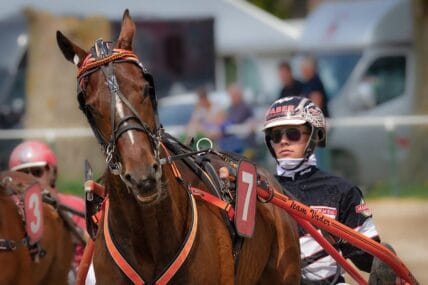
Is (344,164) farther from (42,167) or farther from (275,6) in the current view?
(275,6)

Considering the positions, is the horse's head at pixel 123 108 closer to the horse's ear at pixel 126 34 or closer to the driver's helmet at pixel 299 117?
the horse's ear at pixel 126 34

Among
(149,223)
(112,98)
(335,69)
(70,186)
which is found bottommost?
(70,186)

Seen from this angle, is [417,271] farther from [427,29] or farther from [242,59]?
[242,59]

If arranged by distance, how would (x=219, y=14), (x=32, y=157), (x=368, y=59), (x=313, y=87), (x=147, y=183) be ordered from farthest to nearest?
(x=219, y=14) → (x=368, y=59) → (x=313, y=87) → (x=32, y=157) → (x=147, y=183)

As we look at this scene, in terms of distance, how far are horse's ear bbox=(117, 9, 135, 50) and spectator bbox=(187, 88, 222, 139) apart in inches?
405

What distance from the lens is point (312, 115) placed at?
667cm

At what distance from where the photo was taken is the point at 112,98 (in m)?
5.09

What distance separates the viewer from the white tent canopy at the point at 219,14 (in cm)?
1973

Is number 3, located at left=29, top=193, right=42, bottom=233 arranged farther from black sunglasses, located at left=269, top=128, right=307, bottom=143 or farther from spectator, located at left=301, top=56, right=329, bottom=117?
spectator, located at left=301, top=56, right=329, bottom=117

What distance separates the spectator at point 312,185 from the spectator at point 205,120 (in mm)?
8970

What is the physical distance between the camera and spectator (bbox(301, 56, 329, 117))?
15.0 meters

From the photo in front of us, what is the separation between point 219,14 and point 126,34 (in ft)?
58.6

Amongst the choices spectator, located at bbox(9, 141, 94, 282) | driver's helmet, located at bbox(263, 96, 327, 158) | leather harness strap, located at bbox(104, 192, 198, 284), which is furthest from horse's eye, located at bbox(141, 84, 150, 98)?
spectator, located at bbox(9, 141, 94, 282)

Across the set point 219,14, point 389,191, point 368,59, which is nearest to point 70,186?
point 389,191
